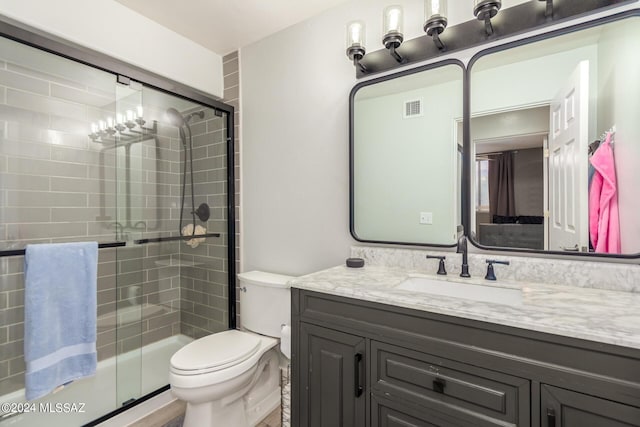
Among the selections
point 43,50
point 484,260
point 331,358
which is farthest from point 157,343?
point 484,260

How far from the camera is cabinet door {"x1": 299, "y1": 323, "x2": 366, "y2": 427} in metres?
1.12

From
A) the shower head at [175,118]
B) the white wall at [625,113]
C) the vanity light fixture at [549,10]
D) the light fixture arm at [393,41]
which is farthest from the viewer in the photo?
the shower head at [175,118]

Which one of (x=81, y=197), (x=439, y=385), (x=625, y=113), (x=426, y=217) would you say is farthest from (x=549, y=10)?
(x=81, y=197)

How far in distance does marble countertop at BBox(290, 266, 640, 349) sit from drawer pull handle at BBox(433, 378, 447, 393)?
21cm

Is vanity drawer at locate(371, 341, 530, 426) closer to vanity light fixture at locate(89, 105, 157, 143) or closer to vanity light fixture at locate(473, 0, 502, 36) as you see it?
vanity light fixture at locate(473, 0, 502, 36)

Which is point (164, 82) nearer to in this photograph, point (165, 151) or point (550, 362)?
point (165, 151)

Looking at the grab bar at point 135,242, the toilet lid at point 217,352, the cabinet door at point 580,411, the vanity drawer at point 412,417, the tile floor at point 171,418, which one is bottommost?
the tile floor at point 171,418

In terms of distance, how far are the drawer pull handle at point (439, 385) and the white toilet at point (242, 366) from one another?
82 centimetres

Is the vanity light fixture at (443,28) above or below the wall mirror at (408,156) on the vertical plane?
above

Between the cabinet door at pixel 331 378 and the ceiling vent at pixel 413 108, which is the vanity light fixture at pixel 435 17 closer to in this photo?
the ceiling vent at pixel 413 108

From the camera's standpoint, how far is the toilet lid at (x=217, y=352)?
4.89 feet

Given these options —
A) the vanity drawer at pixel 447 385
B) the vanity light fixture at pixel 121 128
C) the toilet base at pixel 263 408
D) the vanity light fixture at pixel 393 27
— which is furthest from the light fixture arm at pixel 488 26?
the toilet base at pixel 263 408

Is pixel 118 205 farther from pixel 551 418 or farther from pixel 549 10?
pixel 549 10

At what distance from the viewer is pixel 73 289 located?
58.5 inches
